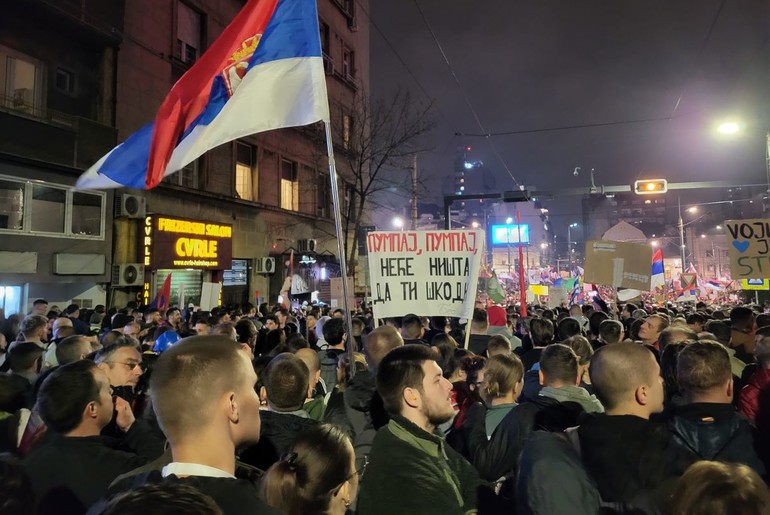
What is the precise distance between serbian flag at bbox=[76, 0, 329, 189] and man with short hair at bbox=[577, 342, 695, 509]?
375cm

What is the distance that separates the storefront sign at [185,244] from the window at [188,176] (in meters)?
1.72

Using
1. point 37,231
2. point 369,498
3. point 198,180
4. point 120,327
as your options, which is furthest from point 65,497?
point 198,180

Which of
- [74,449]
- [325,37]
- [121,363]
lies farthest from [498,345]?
[325,37]

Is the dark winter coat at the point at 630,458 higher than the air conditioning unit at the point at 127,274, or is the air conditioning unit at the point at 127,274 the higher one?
the air conditioning unit at the point at 127,274

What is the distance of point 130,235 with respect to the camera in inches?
727

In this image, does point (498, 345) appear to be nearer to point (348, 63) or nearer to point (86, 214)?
point (86, 214)

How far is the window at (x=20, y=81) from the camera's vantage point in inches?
596

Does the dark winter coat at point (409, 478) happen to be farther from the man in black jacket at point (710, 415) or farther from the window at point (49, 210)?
the window at point (49, 210)

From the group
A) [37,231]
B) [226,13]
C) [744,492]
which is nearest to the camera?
[744,492]

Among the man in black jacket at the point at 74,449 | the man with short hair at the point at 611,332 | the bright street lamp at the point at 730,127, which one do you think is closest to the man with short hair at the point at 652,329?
the man with short hair at the point at 611,332

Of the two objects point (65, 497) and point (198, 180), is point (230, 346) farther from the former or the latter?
point (198, 180)

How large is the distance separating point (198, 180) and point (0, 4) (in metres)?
8.59

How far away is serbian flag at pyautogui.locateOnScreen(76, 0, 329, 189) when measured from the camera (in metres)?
5.44

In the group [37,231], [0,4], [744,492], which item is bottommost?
[744,492]
